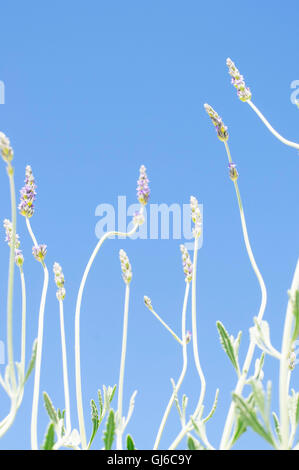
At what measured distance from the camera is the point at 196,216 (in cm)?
137

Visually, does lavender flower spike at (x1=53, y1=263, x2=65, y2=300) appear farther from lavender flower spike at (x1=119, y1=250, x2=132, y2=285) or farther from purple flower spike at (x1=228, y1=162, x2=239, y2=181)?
purple flower spike at (x1=228, y1=162, x2=239, y2=181)

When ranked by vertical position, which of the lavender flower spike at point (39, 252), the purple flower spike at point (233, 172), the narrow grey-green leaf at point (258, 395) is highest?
the purple flower spike at point (233, 172)

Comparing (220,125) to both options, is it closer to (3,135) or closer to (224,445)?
(3,135)

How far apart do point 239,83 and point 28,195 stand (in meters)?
0.60

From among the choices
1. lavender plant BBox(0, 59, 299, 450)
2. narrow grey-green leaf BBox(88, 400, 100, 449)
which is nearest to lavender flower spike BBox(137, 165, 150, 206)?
lavender plant BBox(0, 59, 299, 450)

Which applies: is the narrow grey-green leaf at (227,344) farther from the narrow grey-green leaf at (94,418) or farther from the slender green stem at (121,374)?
the narrow grey-green leaf at (94,418)

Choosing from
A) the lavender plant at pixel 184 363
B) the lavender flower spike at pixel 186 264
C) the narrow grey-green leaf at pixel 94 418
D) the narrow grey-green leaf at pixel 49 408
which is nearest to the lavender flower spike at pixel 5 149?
the lavender plant at pixel 184 363

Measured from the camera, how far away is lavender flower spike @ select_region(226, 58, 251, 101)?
1316 millimetres

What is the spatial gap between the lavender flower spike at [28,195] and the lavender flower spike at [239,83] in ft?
1.84

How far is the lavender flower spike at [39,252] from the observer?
4.43 ft

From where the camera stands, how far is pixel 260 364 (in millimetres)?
1253

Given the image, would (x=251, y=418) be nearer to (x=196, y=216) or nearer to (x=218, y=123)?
(x=196, y=216)
